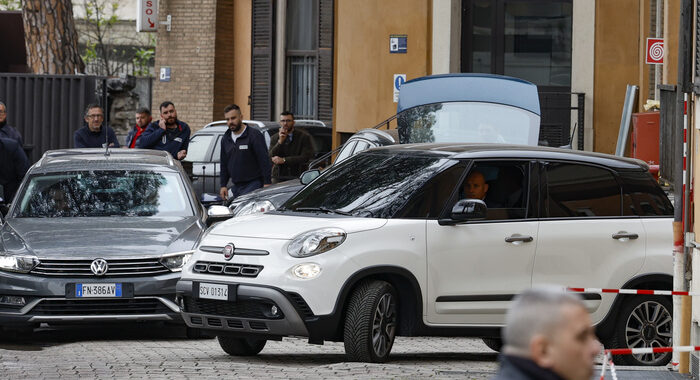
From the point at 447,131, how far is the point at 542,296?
12205 millimetres

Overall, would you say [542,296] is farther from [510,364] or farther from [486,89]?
[486,89]

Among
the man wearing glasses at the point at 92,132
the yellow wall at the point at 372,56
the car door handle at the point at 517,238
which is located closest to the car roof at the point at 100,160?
the man wearing glasses at the point at 92,132

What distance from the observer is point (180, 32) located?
35.9 metres

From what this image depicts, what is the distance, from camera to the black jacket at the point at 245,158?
55.2 feet

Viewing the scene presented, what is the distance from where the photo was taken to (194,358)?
1025cm

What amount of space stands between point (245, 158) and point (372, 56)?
32.7 feet

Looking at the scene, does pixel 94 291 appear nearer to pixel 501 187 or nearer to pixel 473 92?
pixel 501 187

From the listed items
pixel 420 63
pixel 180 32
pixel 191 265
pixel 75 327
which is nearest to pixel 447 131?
pixel 75 327

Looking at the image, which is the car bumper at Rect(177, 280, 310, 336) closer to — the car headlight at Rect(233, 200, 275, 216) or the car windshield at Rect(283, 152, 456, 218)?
the car windshield at Rect(283, 152, 456, 218)

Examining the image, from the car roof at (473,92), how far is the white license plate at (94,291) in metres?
5.71

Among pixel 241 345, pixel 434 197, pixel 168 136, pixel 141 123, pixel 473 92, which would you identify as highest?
pixel 473 92

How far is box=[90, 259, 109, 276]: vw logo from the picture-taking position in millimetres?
11352

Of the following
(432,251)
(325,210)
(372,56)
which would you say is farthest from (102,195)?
(372,56)

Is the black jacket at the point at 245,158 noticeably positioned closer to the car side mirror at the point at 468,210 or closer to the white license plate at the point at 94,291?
the white license plate at the point at 94,291
